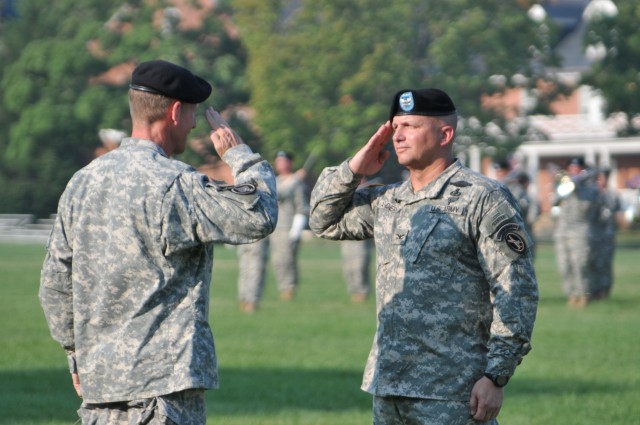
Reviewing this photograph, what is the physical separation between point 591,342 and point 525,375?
319 cm

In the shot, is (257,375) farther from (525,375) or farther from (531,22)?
(531,22)

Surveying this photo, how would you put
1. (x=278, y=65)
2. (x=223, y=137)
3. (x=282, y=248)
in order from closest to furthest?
(x=223, y=137)
(x=282, y=248)
(x=278, y=65)

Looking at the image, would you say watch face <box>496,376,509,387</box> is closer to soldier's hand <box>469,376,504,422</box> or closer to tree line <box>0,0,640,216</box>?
soldier's hand <box>469,376,504,422</box>

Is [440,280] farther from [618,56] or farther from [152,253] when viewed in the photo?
[618,56]

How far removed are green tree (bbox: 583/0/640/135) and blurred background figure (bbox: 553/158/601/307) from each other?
93.1 ft

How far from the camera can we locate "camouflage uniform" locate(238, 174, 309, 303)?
20.3 metres

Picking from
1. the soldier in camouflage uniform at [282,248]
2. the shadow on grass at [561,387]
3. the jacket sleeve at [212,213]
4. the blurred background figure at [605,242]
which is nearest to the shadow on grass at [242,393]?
the shadow on grass at [561,387]

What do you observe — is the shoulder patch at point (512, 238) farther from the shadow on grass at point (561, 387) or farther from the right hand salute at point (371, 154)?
the shadow on grass at point (561, 387)

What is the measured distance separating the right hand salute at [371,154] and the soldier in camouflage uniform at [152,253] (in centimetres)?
78

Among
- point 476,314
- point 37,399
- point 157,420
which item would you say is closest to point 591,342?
point 37,399

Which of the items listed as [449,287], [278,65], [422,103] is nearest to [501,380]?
[449,287]

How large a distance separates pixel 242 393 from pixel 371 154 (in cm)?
626

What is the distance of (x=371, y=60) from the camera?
52.0 m

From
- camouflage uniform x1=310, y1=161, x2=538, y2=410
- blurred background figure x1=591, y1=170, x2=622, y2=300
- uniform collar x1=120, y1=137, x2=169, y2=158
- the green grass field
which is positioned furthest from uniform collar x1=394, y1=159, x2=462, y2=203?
blurred background figure x1=591, y1=170, x2=622, y2=300
